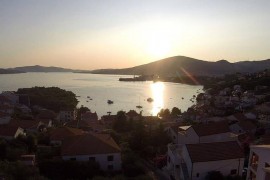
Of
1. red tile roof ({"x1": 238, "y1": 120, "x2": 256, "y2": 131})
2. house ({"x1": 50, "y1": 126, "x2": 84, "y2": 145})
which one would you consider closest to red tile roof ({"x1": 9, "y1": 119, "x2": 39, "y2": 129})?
house ({"x1": 50, "y1": 126, "x2": 84, "y2": 145})

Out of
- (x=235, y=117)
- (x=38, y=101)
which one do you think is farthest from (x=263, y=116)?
(x=38, y=101)

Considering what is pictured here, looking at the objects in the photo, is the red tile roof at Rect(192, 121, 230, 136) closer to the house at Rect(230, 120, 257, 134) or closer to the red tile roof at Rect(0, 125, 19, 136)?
the house at Rect(230, 120, 257, 134)

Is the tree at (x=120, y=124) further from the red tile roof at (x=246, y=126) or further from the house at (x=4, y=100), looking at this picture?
the house at (x=4, y=100)

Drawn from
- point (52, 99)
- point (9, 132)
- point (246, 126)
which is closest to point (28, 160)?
point (9, 132)

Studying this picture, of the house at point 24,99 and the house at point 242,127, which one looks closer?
the house at point 242,127

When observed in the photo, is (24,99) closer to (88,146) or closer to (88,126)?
(88,126)

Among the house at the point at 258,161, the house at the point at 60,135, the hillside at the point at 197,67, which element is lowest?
the house at the point at 60,135

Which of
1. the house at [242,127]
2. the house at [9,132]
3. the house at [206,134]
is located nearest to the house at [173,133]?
the house at [206,134]
